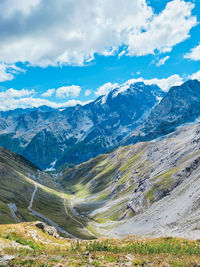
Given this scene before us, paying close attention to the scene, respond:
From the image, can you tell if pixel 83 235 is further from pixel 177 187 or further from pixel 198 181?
pixel 198 181

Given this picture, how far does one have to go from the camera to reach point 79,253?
23.6 m

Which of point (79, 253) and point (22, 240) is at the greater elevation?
point (22, 240)

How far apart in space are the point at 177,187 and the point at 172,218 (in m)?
34.0

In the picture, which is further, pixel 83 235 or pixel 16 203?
pixel 16 203

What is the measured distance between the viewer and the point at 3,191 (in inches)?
7726

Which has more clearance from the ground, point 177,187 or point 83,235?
point 177,187

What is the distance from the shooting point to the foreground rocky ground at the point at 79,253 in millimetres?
18812

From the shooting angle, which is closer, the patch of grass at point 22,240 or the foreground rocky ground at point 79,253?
the foreground rocky ground at point 79,253

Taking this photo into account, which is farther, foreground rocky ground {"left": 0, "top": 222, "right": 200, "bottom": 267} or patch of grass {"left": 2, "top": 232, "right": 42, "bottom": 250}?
patch of grass {"left": 2, "top": 232, "right": 42, "bottom": 250}

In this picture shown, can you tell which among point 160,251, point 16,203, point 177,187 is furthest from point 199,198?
point 16,203

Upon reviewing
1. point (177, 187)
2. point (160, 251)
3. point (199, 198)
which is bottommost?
point (160, 251)

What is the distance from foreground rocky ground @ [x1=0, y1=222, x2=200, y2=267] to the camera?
741 inches

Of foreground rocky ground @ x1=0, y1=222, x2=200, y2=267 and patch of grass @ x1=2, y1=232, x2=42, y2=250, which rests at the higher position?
patch of grass @ x1=2, y1=232, x2=42, y2=250

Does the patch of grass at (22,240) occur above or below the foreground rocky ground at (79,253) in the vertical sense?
above
